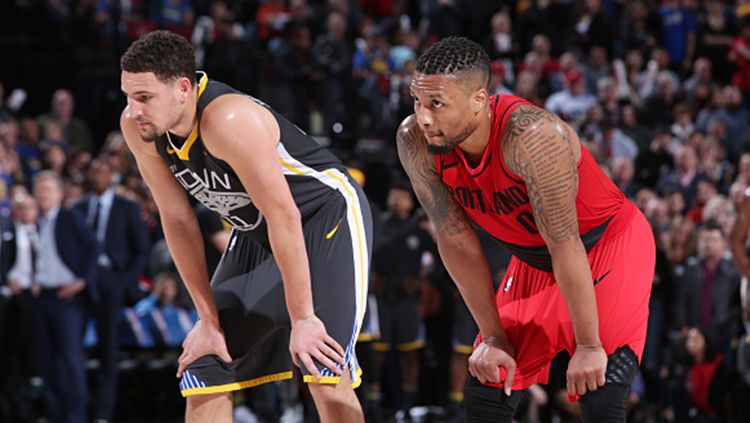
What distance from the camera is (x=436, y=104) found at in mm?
3799

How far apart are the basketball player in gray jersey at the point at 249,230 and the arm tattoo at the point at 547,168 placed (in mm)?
847

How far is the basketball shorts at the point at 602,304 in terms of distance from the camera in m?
4.10

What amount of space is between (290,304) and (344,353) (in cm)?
30

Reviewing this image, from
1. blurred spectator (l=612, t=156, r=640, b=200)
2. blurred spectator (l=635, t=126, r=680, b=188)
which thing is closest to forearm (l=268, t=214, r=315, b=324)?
blurred spectator (l=612, t=156, r=640, b=200)

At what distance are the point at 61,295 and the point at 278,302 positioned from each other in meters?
4.52

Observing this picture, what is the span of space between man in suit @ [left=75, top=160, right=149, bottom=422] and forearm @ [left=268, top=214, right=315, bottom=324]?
193 inches

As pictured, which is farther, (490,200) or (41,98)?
(41,98)

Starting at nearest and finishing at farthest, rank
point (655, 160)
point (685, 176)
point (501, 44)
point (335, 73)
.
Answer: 1. point (685, 176)
2. point (655, 160)
3. point (335, 73)
4. point (501, 44)

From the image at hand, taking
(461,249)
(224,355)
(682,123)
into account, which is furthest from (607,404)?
(682,123)

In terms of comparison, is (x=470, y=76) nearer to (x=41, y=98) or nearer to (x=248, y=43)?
(x=248, y=43)

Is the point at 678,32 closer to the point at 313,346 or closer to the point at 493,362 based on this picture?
the point at 493,362

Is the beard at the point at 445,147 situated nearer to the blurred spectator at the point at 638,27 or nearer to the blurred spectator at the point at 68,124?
the blurred spectator at the point at 68,124

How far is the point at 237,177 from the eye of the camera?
412 cm

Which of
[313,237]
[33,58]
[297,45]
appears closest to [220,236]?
[313,237]
